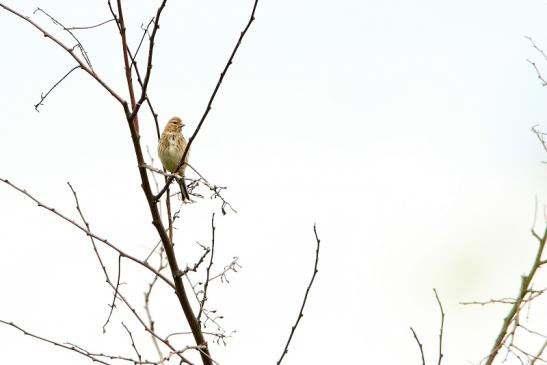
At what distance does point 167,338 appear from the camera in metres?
3.53

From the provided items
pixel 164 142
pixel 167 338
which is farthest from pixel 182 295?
pixel 164 142

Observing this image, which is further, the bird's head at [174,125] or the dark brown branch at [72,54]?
the bird's head at [174,125]

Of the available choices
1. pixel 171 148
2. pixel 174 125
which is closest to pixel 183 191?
pixel 171 148

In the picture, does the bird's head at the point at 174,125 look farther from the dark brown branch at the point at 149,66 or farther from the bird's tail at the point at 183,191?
the dark brown branch at the point at 149,66

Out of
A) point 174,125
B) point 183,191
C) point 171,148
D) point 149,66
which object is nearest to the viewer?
point 149,66

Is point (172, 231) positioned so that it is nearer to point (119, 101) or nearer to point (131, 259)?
point (131, 259)

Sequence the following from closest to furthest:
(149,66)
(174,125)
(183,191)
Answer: (149,66) → (183,191) → (174,125)

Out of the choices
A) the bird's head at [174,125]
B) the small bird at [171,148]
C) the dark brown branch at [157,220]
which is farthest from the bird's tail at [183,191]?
the bird's head at [174,125]

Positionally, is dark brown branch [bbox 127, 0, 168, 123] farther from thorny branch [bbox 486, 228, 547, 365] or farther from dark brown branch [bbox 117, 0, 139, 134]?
thorny branch [bbox 486, 228, 547, 365]

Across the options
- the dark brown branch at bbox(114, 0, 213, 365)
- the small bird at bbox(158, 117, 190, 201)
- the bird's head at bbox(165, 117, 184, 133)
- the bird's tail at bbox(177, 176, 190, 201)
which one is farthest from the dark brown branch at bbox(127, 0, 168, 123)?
the bird's head at bbox(165, 117, 184, 133)

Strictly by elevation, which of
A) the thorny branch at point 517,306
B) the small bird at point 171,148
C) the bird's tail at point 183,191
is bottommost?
the thorny branch at point 517,306

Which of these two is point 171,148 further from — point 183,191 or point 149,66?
point 149,66

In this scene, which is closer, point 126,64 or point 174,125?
point 126,64

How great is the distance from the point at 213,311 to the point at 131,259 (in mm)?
601
